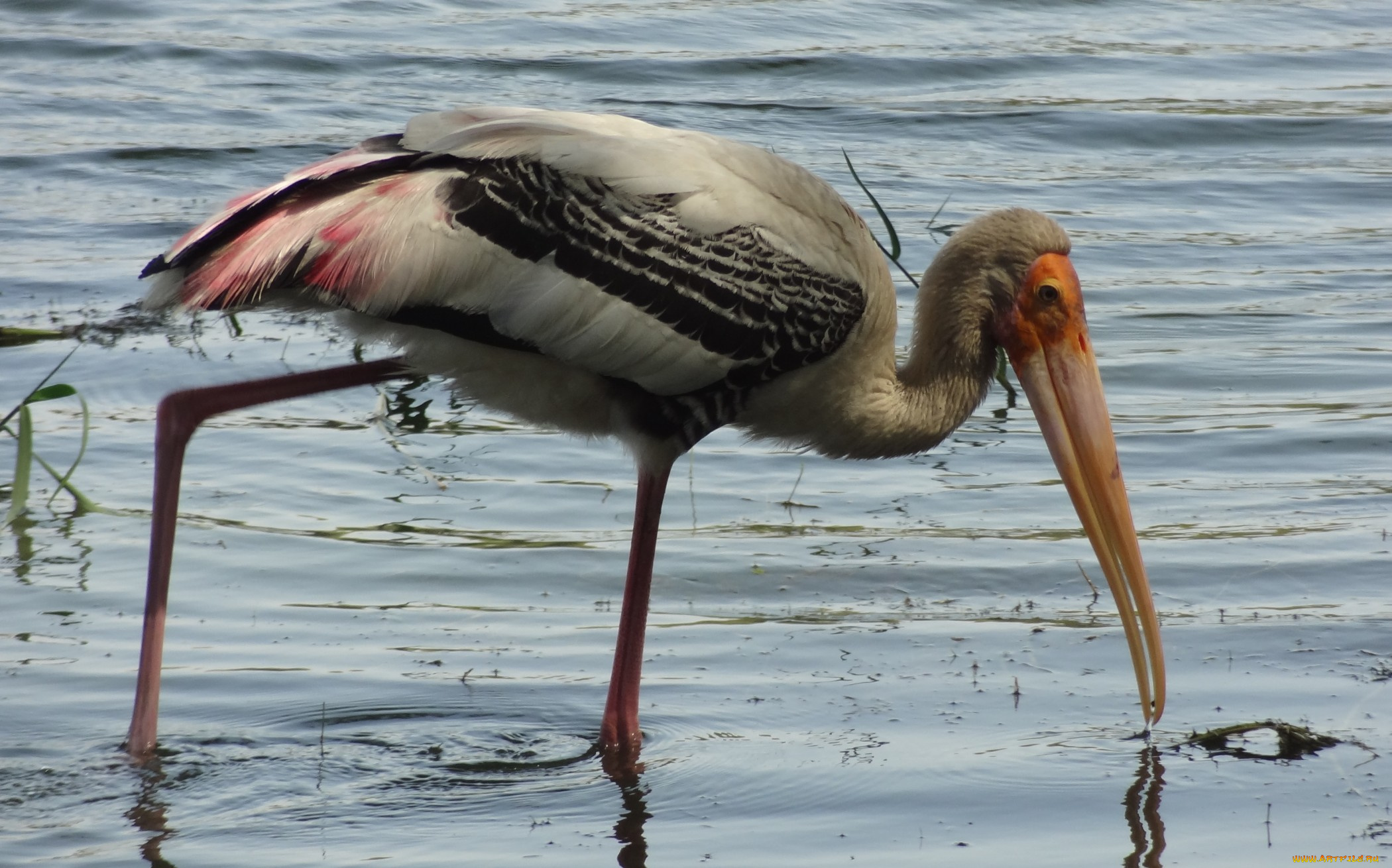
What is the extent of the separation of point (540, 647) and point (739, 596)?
0.65m

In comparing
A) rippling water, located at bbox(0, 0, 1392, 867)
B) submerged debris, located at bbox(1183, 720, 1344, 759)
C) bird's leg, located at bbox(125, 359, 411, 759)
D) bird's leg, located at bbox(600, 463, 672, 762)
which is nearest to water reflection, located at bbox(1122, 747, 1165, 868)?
rippling water, located at bbox(0, 0, 1392, 867)

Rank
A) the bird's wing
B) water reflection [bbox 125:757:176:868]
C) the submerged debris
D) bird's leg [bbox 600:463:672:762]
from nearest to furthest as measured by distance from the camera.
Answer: water reflection [bbox 125:757:176:868], the bird's wing, the submerged debris, bird's leg [bbox 600:463:672:762]

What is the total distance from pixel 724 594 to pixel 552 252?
1518 millimetres

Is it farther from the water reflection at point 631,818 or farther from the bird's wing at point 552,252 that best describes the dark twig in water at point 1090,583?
the water reflection at point 631,818

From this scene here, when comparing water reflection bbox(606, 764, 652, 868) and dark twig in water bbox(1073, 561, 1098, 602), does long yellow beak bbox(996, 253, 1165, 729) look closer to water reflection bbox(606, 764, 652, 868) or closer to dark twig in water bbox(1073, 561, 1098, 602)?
dark twig in water bbox(1073, 561, 1098, 602)

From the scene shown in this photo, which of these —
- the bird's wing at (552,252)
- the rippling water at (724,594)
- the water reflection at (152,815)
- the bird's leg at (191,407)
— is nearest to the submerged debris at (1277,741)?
the rippling water at (724,594)

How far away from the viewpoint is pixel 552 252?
4262 mm

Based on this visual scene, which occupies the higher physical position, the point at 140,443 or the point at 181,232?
the point at 181,232

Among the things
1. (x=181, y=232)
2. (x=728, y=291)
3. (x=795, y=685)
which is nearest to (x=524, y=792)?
(x=795, y=685)

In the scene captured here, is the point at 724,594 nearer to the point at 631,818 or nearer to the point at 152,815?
the point at 631,818

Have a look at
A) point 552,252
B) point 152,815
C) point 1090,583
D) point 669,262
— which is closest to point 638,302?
point 669,262

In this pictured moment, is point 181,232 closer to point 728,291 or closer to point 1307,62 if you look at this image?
point 728,291

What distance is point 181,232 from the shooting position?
30.1ft

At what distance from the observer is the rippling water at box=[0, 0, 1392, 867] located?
4074mm
